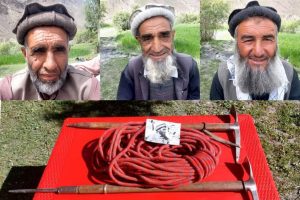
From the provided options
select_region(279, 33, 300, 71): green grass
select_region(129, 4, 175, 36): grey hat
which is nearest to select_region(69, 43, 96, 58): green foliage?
select_region(129, 4, 175, 36): grey hat

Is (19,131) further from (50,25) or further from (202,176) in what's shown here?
(202,176)

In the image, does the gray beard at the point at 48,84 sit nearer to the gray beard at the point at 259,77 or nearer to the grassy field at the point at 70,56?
the grassy field at the point at 70,56

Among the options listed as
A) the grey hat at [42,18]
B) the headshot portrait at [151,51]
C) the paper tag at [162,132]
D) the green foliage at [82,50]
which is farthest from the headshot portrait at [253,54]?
the paper tag at [162,132]

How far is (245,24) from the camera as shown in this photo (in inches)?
171

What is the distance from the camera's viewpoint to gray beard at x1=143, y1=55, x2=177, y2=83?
14.6 ft

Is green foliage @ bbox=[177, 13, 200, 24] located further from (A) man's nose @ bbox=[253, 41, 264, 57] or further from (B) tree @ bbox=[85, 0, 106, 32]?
(B) tree @ bbox=[85, 0, 106, 32]

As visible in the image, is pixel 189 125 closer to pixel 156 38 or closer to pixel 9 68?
pixel 156 38

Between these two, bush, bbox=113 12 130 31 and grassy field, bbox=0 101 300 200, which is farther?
bush, bbox=113 12 130 31

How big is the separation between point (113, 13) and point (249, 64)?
3.94 feet

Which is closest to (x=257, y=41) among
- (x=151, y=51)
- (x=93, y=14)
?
(x=151, y=51)

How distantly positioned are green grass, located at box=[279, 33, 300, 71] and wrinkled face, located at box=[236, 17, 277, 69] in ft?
0.21

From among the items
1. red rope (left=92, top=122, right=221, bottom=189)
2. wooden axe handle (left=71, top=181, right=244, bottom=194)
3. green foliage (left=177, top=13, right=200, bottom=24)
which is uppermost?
green foliage (left=177, top=13, right=200, bottom=24)

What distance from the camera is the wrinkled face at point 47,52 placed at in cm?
433

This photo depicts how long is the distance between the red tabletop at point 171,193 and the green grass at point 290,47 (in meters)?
1.40
